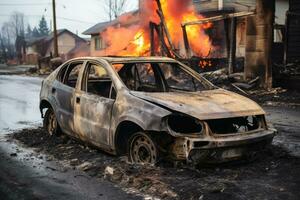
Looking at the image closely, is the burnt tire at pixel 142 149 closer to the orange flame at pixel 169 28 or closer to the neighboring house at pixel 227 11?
the orange flame at pixel 169 28

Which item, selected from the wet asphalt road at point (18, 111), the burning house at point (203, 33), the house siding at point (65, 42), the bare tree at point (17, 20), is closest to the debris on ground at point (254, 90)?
the burning house at point (203, 33)

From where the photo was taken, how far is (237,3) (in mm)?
33781

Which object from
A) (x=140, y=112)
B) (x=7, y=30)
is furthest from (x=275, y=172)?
(x=7, y=30)

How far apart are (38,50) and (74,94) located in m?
80.4

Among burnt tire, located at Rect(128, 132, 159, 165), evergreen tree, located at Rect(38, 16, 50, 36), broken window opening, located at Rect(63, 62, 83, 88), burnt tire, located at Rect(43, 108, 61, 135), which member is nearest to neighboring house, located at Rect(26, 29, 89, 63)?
evergreen tree, located at Rect(38, 16, 50, 36)

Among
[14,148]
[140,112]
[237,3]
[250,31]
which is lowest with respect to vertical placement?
[14,148]

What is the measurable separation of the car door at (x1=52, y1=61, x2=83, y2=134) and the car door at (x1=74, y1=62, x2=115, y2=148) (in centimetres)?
22

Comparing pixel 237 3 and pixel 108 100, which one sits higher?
pixel 237 3

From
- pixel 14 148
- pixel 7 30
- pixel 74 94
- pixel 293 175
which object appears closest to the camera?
pixel 293 175

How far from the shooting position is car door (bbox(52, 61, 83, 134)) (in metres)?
7.54

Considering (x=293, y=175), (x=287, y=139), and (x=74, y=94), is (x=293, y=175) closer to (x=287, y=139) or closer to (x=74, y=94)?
(x=287, y=139)

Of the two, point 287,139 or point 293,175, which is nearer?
point 293,175

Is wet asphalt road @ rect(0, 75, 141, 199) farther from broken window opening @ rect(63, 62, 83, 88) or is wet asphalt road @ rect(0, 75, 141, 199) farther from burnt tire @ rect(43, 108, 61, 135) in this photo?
broken window opening @ rect(63, 62, 83, 88)

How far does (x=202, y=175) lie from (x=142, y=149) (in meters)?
0.90
